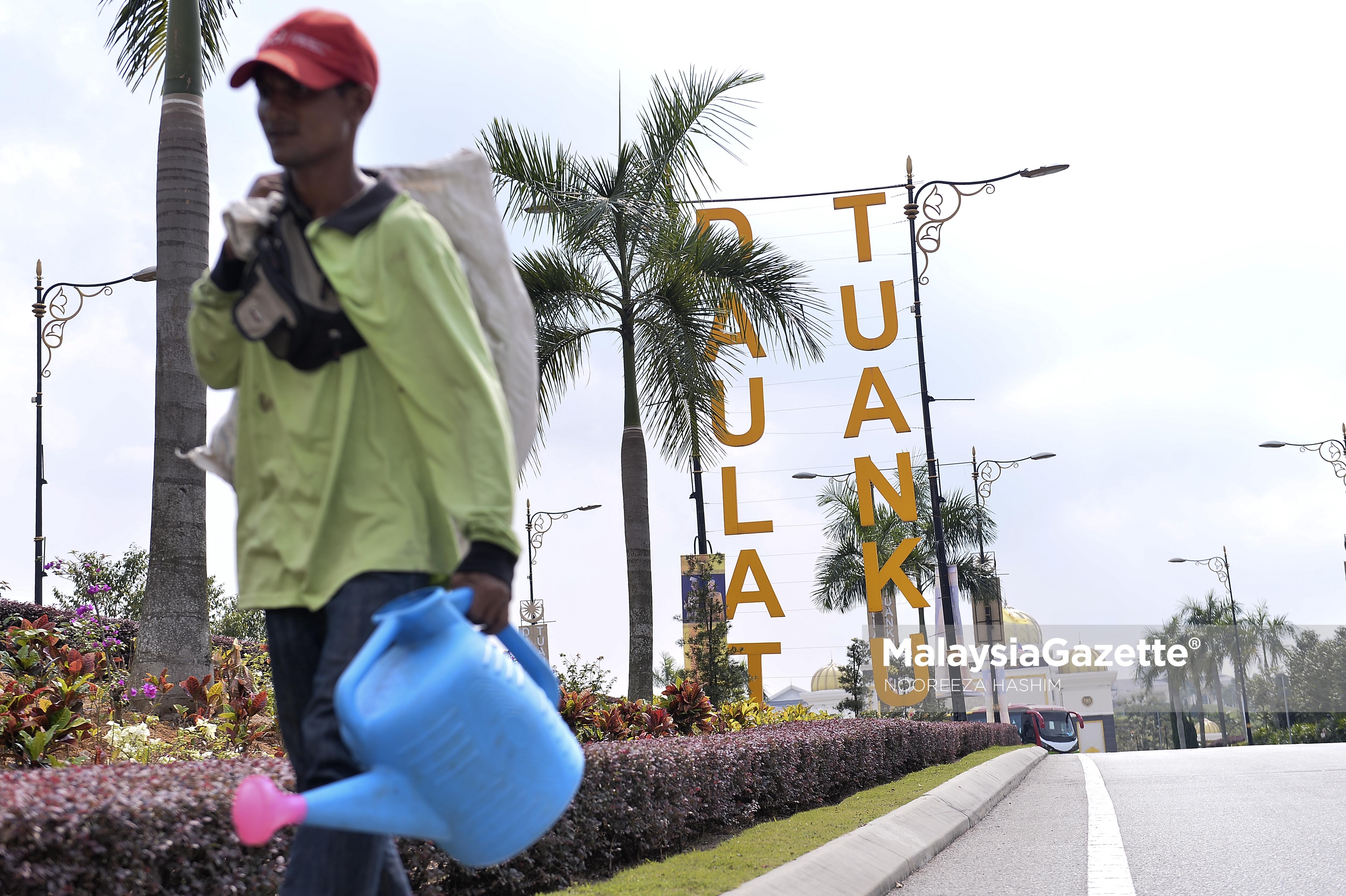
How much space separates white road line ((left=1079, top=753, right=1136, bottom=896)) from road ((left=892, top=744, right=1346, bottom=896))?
0.01m

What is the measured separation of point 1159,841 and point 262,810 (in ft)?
24.4

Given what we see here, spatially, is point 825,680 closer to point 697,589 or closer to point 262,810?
point 697,589

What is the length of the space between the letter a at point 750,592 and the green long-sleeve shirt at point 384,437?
2245cm

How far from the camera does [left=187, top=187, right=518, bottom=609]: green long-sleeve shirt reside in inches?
83.8

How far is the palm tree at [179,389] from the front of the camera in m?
7.50

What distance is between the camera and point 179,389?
784cm

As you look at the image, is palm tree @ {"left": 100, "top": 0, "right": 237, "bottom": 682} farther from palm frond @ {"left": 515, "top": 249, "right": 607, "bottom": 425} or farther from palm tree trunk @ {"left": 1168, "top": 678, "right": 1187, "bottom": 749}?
palm tree trunk @ {"left": 1168, "top": 678, "right": 1187, "bottom": 749}

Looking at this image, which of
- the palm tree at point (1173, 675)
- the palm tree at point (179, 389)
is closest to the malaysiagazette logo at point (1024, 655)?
the palm tree at point (1173, 675)

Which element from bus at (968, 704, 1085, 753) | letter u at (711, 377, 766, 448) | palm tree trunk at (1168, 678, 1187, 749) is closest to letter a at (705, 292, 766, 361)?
letter u at (711, 377, 766, 448)

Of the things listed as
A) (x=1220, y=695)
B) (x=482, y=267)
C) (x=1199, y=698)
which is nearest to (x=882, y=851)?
(x=482, y=267)

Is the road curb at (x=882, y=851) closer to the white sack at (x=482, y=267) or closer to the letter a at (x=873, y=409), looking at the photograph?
the white sack at (x=482, y=267)

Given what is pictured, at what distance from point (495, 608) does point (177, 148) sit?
7338mm

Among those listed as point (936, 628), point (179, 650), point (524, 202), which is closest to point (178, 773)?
point (179, 650)

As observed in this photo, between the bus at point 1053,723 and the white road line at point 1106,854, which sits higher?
the white road line at point 1106,854
